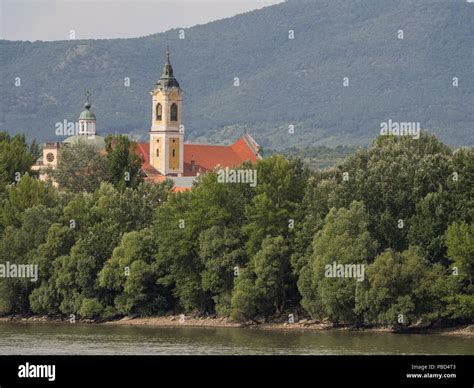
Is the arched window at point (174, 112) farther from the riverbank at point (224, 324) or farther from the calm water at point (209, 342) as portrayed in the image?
the calm water at point (209, 342)

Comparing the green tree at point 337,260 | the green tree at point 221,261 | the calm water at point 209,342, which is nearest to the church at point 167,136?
the green tree at point 221,261

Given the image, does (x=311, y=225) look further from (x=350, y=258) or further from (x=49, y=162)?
(x=49, y=162)

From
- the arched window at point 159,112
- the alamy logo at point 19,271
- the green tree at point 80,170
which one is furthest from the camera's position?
the arched window at point 159,112

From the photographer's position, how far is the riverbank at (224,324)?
6556 cm

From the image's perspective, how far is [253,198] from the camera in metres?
72.5

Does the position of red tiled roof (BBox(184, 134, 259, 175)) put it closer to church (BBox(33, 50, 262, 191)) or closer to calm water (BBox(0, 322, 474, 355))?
church (BBox(33, 50, 262, 191))

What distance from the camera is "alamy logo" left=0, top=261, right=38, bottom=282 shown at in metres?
75.9

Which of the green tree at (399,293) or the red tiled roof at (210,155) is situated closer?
the green tree at (399,293)

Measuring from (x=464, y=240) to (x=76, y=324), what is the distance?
19.2 meters

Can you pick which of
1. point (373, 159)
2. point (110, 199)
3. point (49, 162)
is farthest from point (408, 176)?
point (49, 162)

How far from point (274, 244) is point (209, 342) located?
32.5 ft

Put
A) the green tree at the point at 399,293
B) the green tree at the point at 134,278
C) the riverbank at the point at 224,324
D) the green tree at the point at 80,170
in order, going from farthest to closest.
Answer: the green tree at the point at 80,170 → the green tree at the point at 134,278 → the riverbank at the point at 224,324 → the green tree at the point at 399,293

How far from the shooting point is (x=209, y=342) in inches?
2435
